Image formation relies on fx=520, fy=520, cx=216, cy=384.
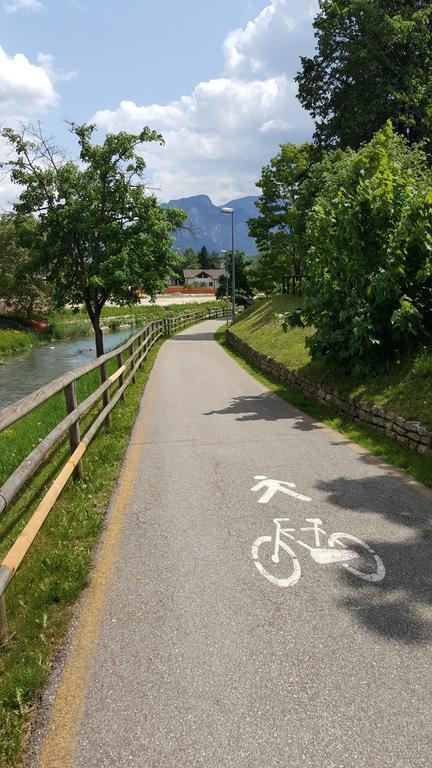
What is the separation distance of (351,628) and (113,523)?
8.68 ft

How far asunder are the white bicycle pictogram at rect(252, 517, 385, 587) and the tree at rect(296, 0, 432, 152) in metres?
25.3

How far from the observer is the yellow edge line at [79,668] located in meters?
2.57

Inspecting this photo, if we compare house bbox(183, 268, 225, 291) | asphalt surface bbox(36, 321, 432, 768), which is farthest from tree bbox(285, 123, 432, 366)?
house bbox(183, 268, 225, 291)

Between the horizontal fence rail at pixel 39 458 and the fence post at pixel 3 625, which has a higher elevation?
the horizontal fence rail at pixel 39 458

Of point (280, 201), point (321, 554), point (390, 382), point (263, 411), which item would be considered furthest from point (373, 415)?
point (280, 201)

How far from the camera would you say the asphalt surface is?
2568 millimetres

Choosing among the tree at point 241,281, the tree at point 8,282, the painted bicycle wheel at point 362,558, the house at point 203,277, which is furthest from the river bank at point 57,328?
the house at point 203,277

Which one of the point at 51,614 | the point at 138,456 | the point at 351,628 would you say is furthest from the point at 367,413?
the point at 51,614

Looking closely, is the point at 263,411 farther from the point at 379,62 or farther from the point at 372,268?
the point at 379,62

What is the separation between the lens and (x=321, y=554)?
4402 mm

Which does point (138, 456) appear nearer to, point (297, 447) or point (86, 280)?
point (297, 447)

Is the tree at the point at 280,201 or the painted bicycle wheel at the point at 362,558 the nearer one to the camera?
the painted bicycle wheel at the point at 362,558

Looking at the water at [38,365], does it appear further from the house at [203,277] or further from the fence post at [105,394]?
the house at [203,277]

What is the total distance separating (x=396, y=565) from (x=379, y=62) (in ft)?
92.7
